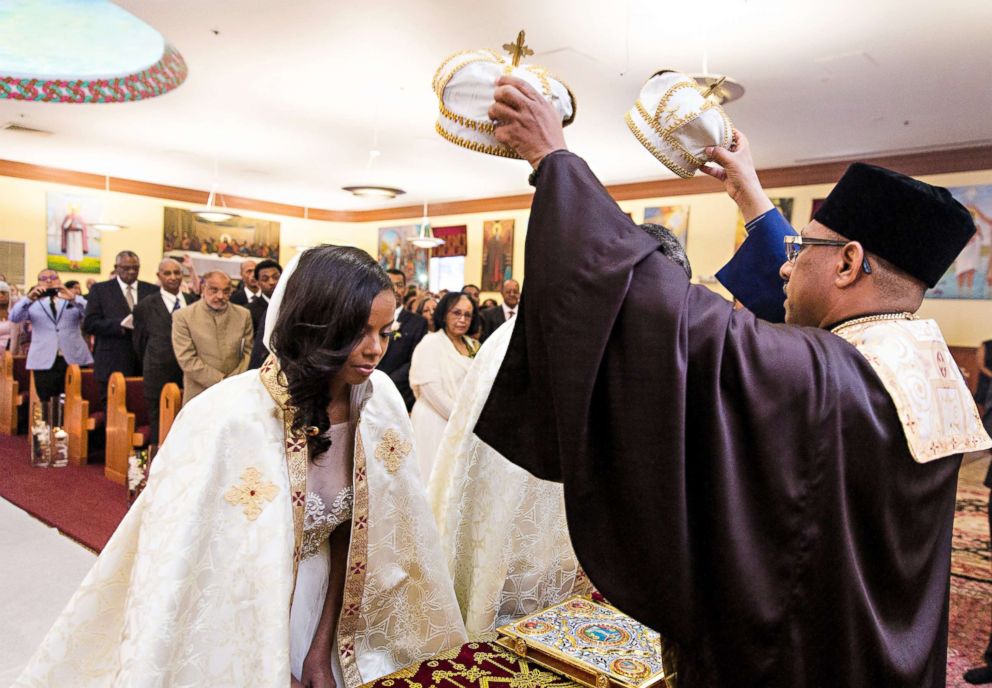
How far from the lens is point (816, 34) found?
670cm

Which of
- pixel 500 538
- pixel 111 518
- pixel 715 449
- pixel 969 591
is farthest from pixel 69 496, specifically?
pixel 969 591

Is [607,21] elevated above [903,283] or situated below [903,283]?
above

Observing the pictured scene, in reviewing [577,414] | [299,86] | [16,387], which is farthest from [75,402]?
[577,414]

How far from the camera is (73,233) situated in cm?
1561

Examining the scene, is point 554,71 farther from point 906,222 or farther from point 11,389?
point 11,389

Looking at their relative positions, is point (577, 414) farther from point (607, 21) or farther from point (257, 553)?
point (607, 21)

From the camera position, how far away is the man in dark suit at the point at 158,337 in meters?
6.58

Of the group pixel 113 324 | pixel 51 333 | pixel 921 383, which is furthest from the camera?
A: pixel 51 333

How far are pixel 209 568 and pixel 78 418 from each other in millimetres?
6630

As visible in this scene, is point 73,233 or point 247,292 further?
point 73,233

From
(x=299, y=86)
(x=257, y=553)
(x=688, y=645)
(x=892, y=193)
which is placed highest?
(x=299, y=86)

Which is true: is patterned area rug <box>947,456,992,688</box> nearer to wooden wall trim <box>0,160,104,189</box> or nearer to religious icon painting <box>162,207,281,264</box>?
religious icon painting <box>162,207,281,264</box>

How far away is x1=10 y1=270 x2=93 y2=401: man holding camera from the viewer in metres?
8.09

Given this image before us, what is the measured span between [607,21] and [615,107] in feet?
8.93
